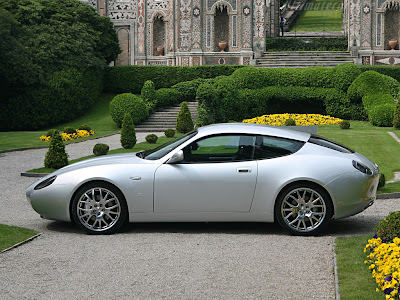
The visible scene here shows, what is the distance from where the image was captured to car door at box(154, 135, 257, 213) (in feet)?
24.5

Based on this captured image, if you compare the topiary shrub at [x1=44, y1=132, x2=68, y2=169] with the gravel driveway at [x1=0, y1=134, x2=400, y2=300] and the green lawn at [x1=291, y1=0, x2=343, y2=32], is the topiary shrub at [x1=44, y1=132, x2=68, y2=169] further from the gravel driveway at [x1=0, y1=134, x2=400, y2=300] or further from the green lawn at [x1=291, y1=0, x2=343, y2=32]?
the green lawn at [x1=291, y1=0, x2=343, y2=32]

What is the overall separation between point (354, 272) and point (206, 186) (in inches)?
96.5

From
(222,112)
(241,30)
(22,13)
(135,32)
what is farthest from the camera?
(135,32)

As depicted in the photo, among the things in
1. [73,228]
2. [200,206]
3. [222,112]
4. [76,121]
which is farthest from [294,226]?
[76,121]

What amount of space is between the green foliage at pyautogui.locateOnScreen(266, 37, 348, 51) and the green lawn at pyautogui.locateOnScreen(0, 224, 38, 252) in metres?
37.2

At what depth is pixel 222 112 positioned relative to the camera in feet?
89.0

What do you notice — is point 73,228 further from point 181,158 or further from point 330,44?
point 330,44

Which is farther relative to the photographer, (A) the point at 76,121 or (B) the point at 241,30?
(B) the point at 241,30

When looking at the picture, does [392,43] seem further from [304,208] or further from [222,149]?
[304,208]

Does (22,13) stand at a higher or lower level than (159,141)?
higher

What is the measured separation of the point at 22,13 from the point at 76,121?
22.3 ft

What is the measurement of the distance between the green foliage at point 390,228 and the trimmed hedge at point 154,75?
29.5 metres

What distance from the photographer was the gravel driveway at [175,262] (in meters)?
→ 5.36

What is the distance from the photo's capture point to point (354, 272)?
5.61m
